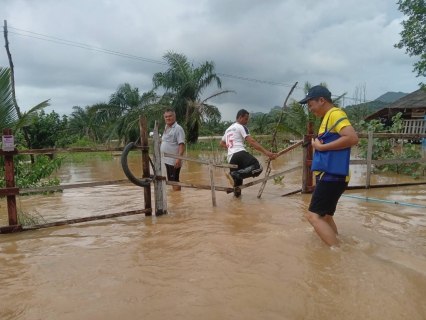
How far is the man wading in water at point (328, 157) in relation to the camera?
2.91 m

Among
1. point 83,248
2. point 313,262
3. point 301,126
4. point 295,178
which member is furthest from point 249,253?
point 301,126

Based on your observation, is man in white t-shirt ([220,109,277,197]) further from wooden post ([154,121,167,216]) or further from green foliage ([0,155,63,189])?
green foliage ([0,155,63,189])

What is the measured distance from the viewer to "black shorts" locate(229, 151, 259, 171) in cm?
546

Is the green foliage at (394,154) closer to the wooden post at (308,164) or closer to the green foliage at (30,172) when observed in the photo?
the wooden post at (308,164)

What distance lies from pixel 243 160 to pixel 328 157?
8.36ft

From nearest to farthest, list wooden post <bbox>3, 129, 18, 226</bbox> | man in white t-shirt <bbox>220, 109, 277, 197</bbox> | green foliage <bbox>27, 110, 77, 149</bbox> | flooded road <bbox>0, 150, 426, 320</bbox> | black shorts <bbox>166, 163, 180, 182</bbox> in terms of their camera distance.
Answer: flooded road <bbox>0, 150, 426, 320</bbox>, wooden post <bbox>3, 129, 18, 226</bbox>, man in white t-shirt <bbox>220, 109, 277, 197</bbox>, black shorts <bbox>166, 163, 180, 182</bbox>, green foliage <bbox>27, 110, 77, 149</bbox>

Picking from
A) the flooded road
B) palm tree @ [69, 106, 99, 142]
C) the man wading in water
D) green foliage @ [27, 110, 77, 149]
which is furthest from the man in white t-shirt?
palm tree @ [69, 106, 99, 142]

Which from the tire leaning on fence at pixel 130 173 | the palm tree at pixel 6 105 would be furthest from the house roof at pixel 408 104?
the palm tree at pixel 6 105

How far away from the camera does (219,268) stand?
9.19ft

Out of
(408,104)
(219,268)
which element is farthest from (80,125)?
(219,268)

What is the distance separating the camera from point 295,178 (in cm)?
944

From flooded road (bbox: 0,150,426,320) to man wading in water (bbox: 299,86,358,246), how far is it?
1.12ft

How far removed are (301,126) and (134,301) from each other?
14.8m

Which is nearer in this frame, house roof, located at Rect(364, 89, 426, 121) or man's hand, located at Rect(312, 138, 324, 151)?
man's hand, located at Rect(312, 138, 324, 151)
